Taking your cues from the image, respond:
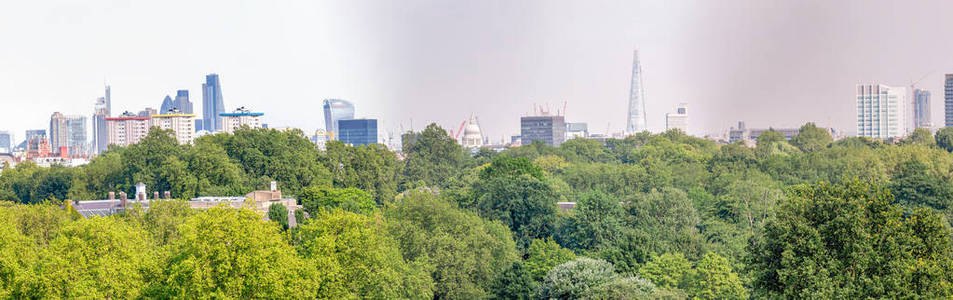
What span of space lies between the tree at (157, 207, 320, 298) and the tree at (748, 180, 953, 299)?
12153 mm

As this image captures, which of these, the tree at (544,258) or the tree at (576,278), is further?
the tree at (544,258)

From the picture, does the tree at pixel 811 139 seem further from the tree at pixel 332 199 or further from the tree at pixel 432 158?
the tree at pixel 332 199

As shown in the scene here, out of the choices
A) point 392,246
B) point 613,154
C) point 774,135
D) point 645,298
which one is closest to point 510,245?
point 392,246

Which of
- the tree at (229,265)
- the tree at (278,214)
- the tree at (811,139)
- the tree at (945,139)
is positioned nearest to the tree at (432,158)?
the tree at (278,214)

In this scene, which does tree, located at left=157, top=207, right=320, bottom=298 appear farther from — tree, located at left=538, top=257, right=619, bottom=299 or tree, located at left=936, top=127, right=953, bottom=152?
tree, located at left=936, top=127, right=953, bottom=152

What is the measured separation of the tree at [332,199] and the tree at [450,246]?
8.68 m

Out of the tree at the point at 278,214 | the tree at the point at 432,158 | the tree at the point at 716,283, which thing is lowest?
the tree at the point at 716,283

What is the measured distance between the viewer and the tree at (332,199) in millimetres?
53122

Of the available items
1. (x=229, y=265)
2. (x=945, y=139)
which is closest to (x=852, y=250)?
(x=229, y=265)

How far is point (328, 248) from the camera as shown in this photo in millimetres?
29328

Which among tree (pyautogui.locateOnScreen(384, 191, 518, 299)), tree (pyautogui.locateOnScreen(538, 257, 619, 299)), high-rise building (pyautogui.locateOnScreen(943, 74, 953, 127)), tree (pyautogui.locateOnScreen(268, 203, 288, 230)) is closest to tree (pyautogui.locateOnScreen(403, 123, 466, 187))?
tree (pyautogui.locateOnScreen(268, 203, 288, 230))

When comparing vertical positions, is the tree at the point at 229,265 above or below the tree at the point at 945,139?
below

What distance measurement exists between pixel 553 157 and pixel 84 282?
75994 millimetres

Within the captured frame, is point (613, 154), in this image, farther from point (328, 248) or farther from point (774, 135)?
point (328, 248)
